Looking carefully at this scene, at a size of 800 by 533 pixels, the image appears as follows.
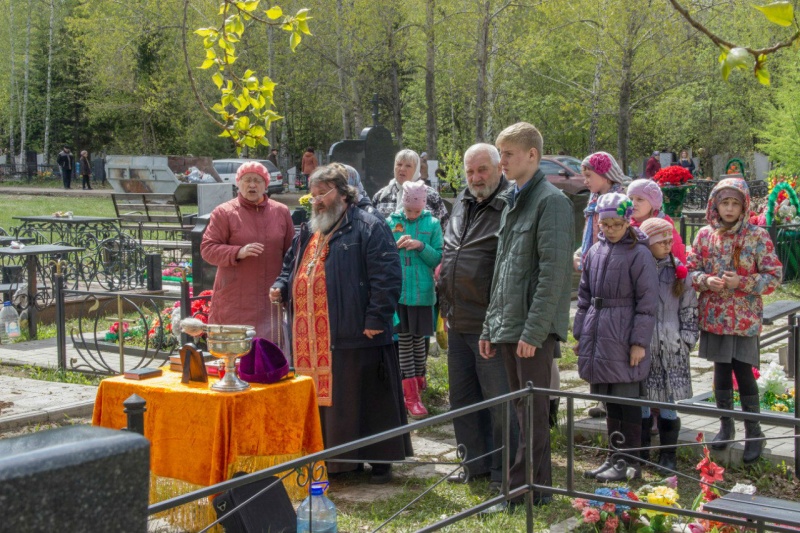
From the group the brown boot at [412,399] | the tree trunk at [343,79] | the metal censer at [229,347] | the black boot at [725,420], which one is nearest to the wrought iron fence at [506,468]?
the metal censer at [229,347]

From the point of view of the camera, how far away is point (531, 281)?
495cm

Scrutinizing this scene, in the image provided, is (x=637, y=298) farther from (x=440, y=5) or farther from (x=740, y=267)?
(x=440, y=5)

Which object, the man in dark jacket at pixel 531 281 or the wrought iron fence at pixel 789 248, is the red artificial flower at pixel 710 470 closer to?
the man in dark jacket at pixel 531 281

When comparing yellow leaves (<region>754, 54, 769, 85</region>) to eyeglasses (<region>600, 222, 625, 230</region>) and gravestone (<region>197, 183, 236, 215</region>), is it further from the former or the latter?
gravestone (<region>197, 183, 236, 215</region>)

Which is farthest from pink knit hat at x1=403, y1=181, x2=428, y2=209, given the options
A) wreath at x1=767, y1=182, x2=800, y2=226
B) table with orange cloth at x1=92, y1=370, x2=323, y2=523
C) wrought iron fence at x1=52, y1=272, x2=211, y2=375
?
wreath at x1=767, y1=182, x2=800, y2=226

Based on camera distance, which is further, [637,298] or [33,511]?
[637,298]

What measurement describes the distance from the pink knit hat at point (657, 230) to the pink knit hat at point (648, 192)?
0.87 ft

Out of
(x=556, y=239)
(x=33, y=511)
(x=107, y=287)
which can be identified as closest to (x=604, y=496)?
(x=556, y=239)

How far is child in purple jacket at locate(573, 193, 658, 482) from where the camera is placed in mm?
5359

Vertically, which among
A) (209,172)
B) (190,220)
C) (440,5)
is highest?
(440,5)

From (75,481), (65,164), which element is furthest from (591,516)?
(65,164)

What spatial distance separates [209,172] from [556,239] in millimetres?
31237

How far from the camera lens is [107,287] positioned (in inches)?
525

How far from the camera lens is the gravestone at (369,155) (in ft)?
38.7
